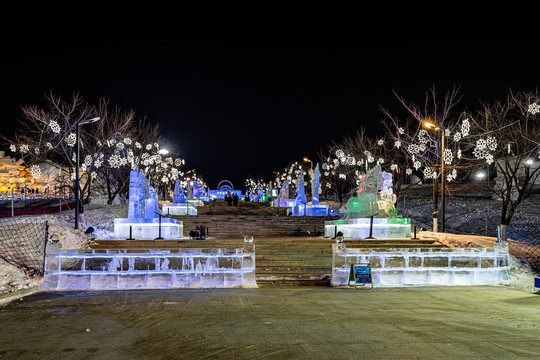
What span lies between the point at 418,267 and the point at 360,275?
6.96ft

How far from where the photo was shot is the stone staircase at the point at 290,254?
15687 mm

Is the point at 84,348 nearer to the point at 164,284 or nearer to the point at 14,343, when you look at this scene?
the point at 14,343

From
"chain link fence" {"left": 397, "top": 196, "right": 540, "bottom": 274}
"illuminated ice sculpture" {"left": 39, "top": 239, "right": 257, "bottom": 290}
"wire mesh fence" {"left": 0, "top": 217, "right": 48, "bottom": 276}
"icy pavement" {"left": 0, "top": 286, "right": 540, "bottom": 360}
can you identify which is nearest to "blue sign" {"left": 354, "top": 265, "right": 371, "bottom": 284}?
"icy pavement" {"left": 0, "top": 286, "right": 540, "bottom": 360}

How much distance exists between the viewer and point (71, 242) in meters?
18.9

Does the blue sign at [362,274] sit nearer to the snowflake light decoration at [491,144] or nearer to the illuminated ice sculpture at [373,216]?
the illuminated ice sculpture at [373,216]

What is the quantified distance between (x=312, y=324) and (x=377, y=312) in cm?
200

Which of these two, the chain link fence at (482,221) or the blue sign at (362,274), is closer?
the blue sign at (362,274)

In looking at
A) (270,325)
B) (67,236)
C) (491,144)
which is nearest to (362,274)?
(270,325)

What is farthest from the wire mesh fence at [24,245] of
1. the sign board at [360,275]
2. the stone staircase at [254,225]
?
the stone staircase at [254,225]

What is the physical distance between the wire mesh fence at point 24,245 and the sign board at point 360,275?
31.6 feet

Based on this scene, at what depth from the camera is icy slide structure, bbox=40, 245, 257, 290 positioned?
43.3 ft

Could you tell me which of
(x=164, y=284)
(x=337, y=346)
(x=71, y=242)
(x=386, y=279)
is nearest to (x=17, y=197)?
(x=71, y=242)

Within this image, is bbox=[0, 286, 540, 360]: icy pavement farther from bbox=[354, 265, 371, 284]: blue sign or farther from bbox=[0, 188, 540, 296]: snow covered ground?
bbox=[0, 188, 540, 296]: snow covered ground

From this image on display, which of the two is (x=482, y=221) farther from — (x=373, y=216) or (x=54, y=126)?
(x=54, y=126)
